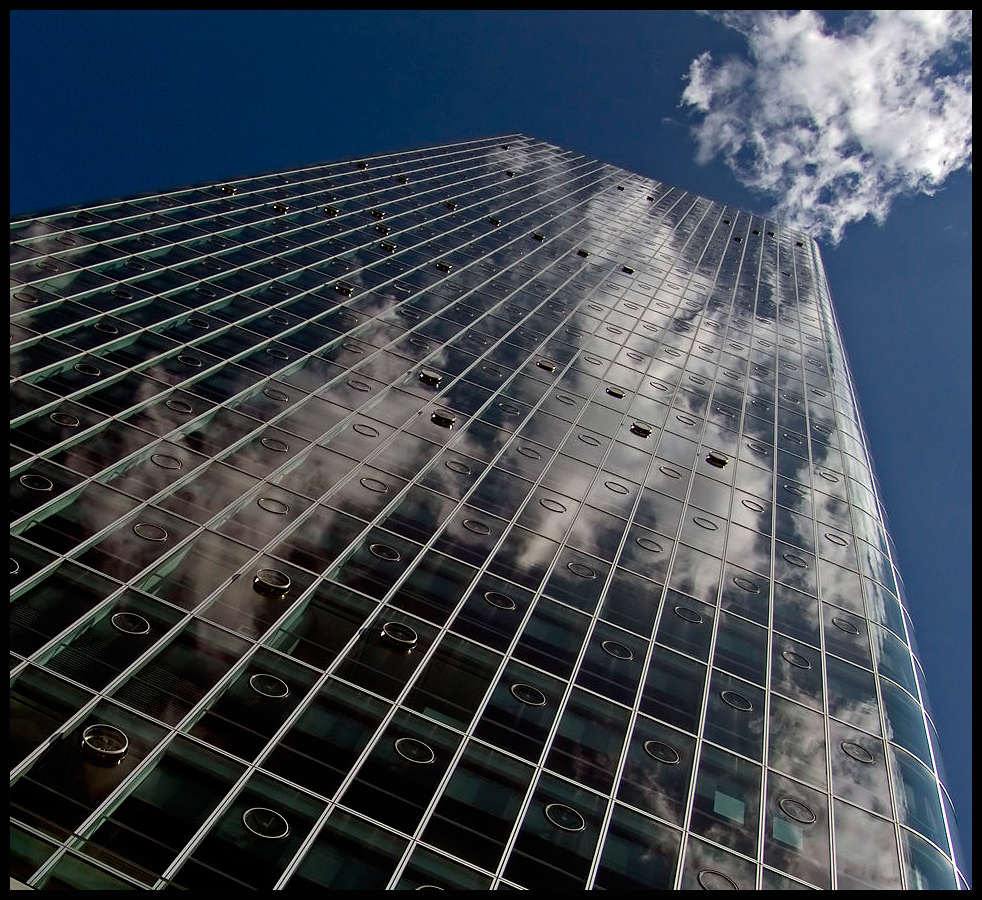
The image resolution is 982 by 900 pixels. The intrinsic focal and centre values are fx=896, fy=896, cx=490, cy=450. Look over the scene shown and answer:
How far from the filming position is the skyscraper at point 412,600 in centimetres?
1894

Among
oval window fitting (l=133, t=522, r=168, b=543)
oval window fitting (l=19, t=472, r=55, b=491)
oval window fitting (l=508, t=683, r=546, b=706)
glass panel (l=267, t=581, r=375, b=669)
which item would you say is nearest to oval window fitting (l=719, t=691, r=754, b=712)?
oval window fitting (l=508, t=683, r=546, b=706)

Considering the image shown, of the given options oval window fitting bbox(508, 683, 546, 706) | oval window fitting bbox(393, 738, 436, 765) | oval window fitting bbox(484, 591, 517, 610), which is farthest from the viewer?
oval window fitting bbox(484, 591, 517, 610)

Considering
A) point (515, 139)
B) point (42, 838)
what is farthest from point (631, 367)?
point (515, 139)

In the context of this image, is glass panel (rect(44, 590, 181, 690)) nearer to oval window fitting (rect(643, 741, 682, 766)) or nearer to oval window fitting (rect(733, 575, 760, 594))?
oval window fitting (rect(643, 741, 682, 766))

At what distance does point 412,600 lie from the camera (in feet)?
85.9

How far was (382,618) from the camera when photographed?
2491cm


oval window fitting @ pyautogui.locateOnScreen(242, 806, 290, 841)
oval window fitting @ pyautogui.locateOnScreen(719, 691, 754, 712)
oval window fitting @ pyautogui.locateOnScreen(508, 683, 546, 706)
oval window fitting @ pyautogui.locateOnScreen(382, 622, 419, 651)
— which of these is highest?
oval window fitting @ pyautogui.locateOnScreen(719, 691, 754, 712)

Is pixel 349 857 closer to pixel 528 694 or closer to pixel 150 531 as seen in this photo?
pixel 528 694

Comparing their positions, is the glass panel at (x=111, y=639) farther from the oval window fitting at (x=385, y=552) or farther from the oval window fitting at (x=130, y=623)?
the oval window fitting at (x=385, y=552)

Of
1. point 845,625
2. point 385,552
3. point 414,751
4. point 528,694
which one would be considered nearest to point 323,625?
point 385,552

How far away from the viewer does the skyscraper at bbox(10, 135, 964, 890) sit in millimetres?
18938

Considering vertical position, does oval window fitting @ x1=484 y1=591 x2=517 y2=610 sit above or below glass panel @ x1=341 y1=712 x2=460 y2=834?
above

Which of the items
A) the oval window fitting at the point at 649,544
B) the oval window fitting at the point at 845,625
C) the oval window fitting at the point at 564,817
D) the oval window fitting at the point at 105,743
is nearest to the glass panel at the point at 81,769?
the oval window fitting at the point at 105,743

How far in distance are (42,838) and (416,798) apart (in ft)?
24.6
